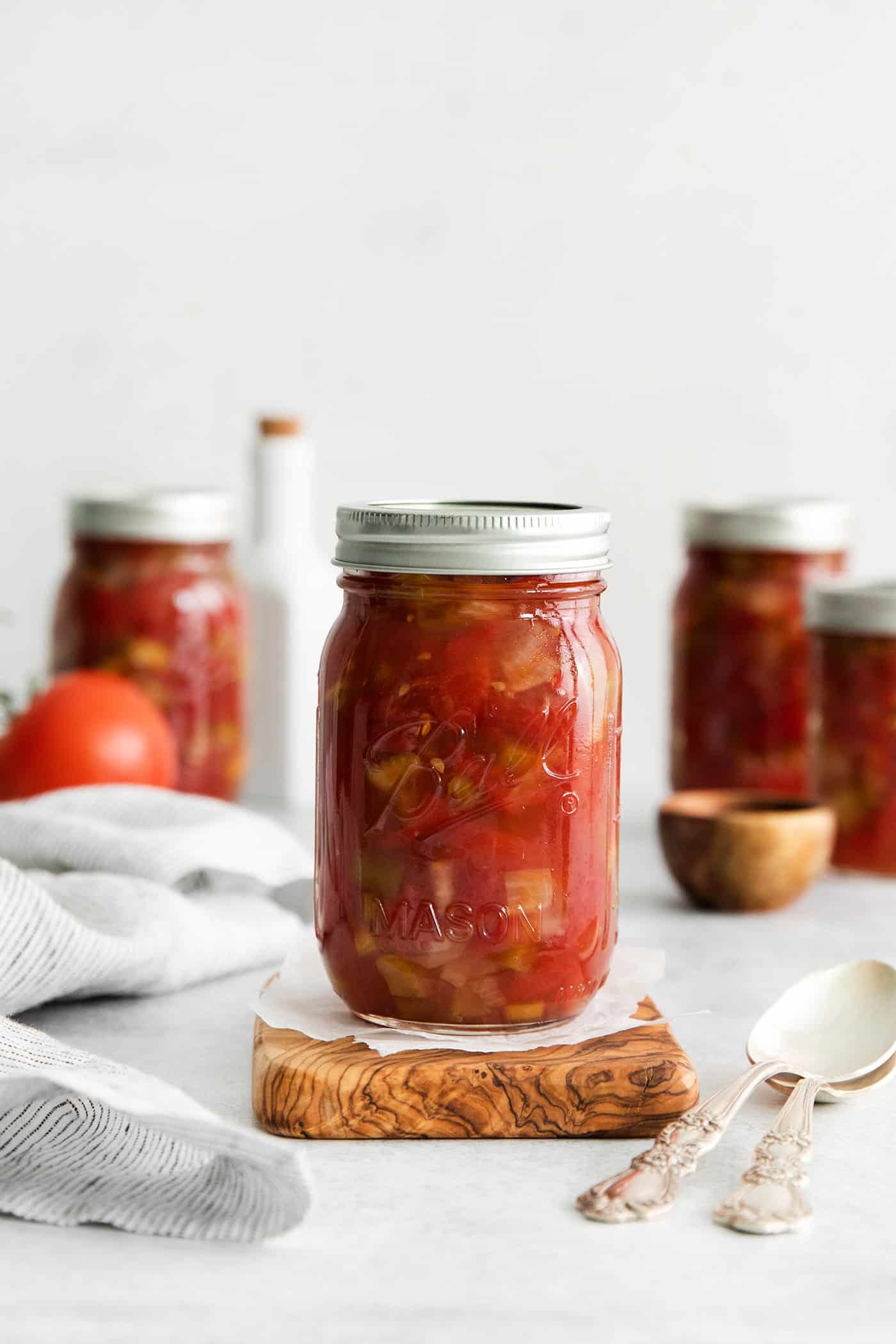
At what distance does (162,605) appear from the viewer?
150 cm

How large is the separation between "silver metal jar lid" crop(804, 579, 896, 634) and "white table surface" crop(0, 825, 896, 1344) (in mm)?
586

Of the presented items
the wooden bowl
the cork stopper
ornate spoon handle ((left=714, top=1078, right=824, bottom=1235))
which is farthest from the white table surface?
the cork stopper

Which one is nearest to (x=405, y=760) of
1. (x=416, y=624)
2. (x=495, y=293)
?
(x=416, y=624)

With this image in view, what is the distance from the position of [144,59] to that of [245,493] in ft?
1.80

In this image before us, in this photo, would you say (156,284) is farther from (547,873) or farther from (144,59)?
(547,873)

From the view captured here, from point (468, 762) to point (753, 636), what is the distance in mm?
775

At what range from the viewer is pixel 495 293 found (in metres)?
1.94

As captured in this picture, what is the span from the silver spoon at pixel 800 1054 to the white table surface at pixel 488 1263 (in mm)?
19

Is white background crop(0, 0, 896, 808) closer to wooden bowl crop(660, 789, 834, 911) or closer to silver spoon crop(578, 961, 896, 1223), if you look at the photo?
wooden bowl crop(660, 789, 834, 911)

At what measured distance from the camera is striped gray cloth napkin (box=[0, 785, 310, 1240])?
66 cm

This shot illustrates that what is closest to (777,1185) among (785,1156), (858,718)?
(785,1156)

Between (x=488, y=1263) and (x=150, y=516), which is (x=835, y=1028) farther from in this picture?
(x=150, y=516)

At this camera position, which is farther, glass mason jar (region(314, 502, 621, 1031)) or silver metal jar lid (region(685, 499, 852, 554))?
silver metal jar lid (region(685, 499, 852, 554))

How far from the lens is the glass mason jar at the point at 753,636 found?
146 centimetres
